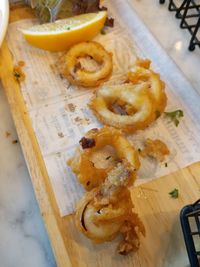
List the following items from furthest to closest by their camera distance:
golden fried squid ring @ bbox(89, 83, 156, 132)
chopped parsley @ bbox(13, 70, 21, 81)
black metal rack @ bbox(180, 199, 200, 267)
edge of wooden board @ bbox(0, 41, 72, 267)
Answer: chopped parsley @ bbox(13, 70, 21, 81), golden fried squid ring @ bbox(89, 83, 156, 132), edge of wooden board @ bbox(0, 41, 72, 267), black metal rack @ bbox(180, 199, 200, 267)

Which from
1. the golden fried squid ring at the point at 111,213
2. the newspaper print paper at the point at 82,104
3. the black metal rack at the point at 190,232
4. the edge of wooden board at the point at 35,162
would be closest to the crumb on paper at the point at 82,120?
the newspaper print paper at the point at 82,104

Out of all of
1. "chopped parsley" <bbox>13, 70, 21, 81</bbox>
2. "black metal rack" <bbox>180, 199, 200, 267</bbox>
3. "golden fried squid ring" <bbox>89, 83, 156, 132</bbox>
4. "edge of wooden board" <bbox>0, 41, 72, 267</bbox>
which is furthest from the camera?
"chopped parsley" <bbox>13, 70, 21, 81</bbox>

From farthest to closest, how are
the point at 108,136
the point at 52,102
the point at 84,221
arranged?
the point at 52,102
the point at 108,136
the point at 84,221

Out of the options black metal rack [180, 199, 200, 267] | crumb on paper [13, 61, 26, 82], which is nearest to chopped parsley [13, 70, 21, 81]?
crumb on paper [13, 61, 26, 82]

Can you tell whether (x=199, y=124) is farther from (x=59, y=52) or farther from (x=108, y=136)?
(x=59, y=52)

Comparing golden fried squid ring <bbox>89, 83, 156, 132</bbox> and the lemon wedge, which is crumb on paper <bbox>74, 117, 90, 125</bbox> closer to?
golden fried squid ring <bbox>89, 83, 156, 132</bbox>

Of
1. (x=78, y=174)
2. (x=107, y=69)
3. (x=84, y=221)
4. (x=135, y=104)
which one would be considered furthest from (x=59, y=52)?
(x=84, y=221)

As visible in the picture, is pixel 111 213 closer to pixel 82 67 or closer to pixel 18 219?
pixel 18 219
